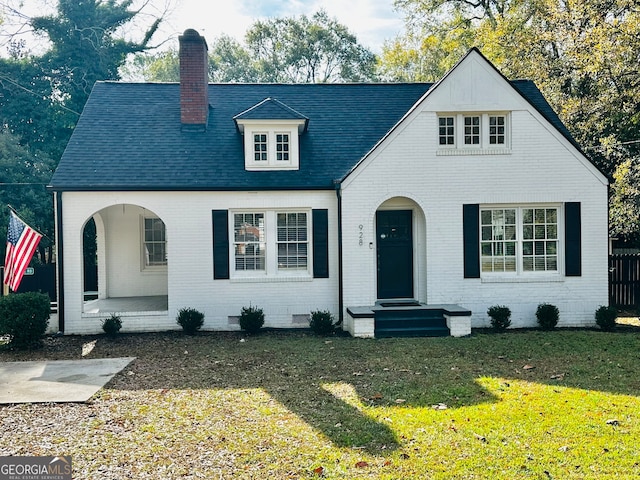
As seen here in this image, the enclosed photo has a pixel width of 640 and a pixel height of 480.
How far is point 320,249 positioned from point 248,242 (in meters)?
1.93

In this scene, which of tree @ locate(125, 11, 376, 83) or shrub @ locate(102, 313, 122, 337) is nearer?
Answer: shrub @ locate(102, 313, 122, 337)

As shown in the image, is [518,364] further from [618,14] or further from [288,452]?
[618,14]

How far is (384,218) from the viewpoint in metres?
14.0

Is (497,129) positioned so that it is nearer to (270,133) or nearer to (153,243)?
(270,133)

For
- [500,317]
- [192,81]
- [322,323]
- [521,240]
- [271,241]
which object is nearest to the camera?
[322,323]

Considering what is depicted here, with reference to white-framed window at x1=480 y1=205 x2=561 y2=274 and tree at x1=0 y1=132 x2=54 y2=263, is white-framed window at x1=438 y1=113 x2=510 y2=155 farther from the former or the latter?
tree at x1=0 y1=132 x2=54 y2=263

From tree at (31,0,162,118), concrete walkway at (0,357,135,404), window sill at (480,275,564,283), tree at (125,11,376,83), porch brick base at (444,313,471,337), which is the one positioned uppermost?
tree at (125,11,376,83)

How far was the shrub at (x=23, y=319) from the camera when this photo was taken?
36.5ft

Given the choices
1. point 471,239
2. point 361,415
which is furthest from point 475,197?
point 361,415

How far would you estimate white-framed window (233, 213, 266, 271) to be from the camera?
44.6 ft

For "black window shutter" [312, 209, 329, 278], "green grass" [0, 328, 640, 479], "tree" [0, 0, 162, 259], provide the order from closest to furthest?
"green grass" [0, 328, 640, 479], "black window shutter" [312, 209, 329, 278], "tree" [0, 0, 162, 259]

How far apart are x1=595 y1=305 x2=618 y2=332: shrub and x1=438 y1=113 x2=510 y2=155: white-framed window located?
15.2ft

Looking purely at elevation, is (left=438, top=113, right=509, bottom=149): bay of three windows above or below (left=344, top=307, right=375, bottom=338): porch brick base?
above

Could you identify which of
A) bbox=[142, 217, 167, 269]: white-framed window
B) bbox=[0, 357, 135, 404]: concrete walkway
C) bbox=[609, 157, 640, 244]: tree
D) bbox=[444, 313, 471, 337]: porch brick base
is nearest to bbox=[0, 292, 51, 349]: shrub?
bbox=[0, 357, 135, 404]: concrete walkway
